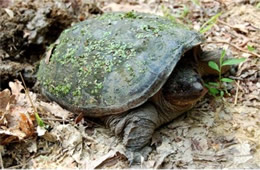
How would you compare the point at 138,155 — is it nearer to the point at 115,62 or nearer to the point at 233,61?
the point at 115,62

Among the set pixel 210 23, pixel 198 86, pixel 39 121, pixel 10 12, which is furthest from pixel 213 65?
pixel 10 12

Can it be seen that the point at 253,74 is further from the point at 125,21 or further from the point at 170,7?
the point at 170,7

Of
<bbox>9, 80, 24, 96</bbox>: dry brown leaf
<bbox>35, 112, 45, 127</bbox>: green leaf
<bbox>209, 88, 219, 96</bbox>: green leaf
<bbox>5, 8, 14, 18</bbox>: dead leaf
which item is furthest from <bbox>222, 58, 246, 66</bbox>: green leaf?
<bbox>5, 8, 14, 18</bbox>: dead leaf

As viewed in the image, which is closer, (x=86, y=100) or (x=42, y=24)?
(x=86, y=100)

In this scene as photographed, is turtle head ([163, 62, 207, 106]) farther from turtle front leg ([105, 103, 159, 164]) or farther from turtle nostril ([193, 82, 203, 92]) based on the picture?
turtle front leg ([105, 103, 159, 164])

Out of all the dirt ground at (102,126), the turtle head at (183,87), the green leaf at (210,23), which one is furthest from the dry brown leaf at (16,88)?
the green leaf at (210,23)

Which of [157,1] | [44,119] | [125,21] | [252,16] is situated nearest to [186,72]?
[125,21]

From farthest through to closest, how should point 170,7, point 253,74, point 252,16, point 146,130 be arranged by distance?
point 170,7
point 252,16
point 253,74
point 146,130
